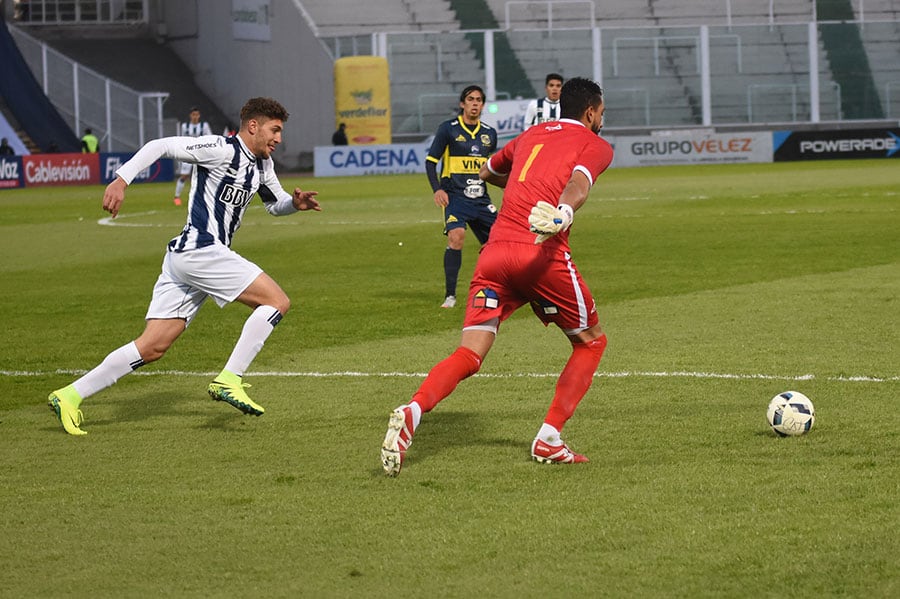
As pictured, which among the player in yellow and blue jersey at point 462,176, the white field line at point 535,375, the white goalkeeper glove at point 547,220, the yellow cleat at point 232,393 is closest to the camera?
the white goalkeeper glove at point 547,220

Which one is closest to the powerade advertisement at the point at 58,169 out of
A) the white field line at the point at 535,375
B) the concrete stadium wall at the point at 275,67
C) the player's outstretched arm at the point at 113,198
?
the concrete stadium wall at the point at 275,67

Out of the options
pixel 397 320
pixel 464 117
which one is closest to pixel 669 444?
pixel 397 320

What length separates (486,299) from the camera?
7.04 meters

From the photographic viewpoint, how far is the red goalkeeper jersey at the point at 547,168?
22.9 feet

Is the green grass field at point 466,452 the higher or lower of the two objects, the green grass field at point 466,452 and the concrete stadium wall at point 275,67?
the lower

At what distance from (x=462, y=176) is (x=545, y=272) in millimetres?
7601

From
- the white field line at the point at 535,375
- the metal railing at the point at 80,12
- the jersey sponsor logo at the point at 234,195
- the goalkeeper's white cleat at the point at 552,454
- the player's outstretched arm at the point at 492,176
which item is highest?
the metal railing at the point at 80,12

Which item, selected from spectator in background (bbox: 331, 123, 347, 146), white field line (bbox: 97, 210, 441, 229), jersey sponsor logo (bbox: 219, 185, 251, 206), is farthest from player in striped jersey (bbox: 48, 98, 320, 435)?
spectator in background (bbox: 331, 123, 347, 146)

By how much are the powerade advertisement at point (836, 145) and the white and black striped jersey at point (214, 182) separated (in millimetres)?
40146

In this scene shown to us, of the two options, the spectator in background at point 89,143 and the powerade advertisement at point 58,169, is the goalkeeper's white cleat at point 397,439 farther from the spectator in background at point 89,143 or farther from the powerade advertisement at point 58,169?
the spectator in background at point 89,143

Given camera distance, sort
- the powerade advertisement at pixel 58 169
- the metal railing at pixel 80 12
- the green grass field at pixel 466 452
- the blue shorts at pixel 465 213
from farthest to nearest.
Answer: the metal railing at pixel 80 12, the powerade advertisement at pixel 58 169, the blue shorts at pixel 465 213, the green grass field at pixel 466 452

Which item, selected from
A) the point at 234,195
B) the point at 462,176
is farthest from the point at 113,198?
the point at 462,176

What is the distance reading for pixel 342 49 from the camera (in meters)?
51.8

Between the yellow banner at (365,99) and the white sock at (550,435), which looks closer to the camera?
the white sock at (550,435)
